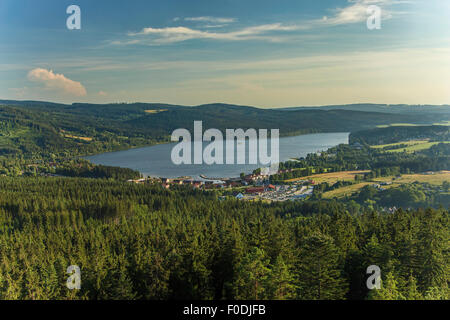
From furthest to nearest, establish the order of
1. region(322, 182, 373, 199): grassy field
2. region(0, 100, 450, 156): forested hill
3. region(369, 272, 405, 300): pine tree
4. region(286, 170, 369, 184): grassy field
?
region(0, 100, 450, 156): forested hill, region(286, 170, 369, 184): grassy field, region(322, 182, 373, 199): grassy field, region(369, 272, 405, 300): pine tree

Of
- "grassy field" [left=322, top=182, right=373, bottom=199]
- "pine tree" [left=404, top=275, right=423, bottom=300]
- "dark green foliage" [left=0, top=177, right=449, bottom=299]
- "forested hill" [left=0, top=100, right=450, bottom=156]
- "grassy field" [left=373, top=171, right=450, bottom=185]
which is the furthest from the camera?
"forested hill" [left=0, top=100, right=450, bottom=156]

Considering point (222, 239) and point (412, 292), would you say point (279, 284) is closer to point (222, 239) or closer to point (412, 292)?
point (412, 292)

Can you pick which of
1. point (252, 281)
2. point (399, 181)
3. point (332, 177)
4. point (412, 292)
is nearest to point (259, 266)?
point (252, 281)

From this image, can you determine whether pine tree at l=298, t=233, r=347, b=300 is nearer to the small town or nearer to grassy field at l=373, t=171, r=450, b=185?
the small town

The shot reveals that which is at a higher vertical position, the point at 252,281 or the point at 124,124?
the point at 124,124

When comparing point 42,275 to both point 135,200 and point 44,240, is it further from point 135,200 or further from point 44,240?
point 135,200

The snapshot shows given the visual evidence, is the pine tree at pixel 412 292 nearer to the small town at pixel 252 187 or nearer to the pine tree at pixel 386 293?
the pine tree at pixel 386 293

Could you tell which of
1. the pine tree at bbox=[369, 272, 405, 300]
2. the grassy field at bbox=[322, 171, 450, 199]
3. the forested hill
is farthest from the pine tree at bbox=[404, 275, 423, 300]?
the forested hill

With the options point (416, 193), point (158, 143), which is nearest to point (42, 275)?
point (416, 193)

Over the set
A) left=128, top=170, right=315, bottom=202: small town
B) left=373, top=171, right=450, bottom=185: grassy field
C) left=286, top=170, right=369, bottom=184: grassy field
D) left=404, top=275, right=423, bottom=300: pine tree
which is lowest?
left=128, top=170, right=315, bottom=202: small town
